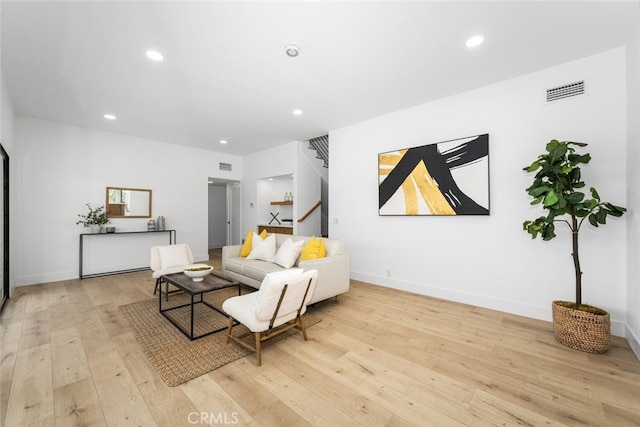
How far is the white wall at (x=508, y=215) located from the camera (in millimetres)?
2654

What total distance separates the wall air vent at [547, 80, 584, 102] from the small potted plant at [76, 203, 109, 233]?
7371mm

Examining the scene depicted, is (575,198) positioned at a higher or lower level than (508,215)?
higher

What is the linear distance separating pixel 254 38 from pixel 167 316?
3.19 metres

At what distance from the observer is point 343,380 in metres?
1.93

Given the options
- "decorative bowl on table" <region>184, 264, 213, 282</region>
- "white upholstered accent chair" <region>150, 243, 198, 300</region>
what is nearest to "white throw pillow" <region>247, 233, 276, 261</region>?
"white upholstered accent chair" <region>150, 243, 198, 300</region>

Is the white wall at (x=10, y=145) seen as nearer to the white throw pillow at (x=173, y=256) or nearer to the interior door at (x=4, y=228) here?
the interior door at (x=4, y=228)

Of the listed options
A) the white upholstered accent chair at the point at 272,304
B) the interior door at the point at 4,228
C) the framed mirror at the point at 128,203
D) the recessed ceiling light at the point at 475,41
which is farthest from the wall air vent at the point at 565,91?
the framed mirror at the point at 128,203

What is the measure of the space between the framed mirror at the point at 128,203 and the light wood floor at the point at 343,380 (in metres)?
2.80

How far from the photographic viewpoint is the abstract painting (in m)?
3.38

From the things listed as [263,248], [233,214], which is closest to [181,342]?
[263,248]

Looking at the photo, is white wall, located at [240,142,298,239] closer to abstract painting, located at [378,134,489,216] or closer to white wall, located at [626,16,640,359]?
abstract painting, located at [378,134,489,216]

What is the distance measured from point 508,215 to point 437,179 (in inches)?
38.7

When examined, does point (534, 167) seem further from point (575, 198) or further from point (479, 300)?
point (479, 300)

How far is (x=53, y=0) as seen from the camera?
2.00 meters
